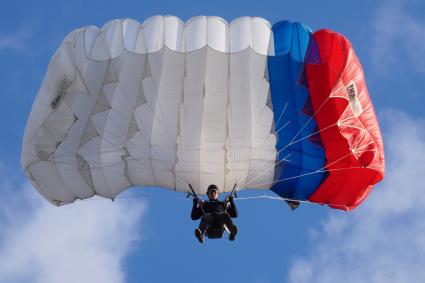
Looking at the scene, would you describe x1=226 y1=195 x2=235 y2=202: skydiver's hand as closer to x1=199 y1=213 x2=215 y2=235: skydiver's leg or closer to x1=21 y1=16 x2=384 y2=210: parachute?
x1=199 y1=213 x2=215 y2=235: skydiver's leg

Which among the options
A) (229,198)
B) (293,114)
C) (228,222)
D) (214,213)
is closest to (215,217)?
(214,213)

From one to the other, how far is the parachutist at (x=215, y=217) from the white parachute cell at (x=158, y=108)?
1.16 meters

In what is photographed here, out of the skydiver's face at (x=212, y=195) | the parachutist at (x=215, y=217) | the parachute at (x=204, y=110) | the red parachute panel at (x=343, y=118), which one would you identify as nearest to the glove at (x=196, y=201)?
the parachutist at (x=215, y=217)

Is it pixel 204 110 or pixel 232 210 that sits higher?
pixel 204 110

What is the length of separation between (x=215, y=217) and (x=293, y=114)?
2552 millimetres

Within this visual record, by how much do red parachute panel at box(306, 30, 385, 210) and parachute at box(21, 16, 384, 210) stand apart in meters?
0.02

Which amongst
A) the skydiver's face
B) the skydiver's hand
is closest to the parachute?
the skydiver's face

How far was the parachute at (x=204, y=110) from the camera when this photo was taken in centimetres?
1856

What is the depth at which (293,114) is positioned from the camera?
18.9 m

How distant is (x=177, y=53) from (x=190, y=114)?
1.13 metres

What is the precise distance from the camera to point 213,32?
737 inches

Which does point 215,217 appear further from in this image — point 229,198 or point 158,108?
point 158,108

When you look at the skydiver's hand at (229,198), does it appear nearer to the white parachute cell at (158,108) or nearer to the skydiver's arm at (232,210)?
the skydiver's arm at (232,210)

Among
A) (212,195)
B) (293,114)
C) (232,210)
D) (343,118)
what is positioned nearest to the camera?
(232,210)
